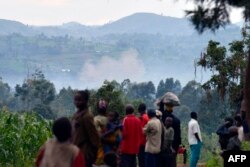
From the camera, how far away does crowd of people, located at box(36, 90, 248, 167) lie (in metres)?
9.48

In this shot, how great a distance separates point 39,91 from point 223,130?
5144cm

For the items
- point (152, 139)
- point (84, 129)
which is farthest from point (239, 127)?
point (84, 129)

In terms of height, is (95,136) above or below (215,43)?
below

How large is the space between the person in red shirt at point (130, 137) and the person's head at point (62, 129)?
576 cm

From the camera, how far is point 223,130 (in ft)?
49.6

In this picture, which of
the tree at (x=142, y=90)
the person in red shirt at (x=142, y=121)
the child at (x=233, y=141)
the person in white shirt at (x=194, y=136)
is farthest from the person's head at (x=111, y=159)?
the tree at (x=142, y=90)

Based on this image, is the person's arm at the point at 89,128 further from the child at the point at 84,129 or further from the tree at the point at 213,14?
the tree at the point at 213,14

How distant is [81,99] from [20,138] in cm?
983

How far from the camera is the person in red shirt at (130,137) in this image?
13594mm

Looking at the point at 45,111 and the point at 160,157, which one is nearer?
the point at 160,157

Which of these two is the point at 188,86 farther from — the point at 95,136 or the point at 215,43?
the point at 95,136

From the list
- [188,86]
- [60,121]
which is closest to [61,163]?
[60,121]

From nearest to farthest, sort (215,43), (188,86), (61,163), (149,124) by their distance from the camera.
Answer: (61,163), (149,124), (215,43), (188,86)

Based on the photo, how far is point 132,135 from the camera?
1371cm
